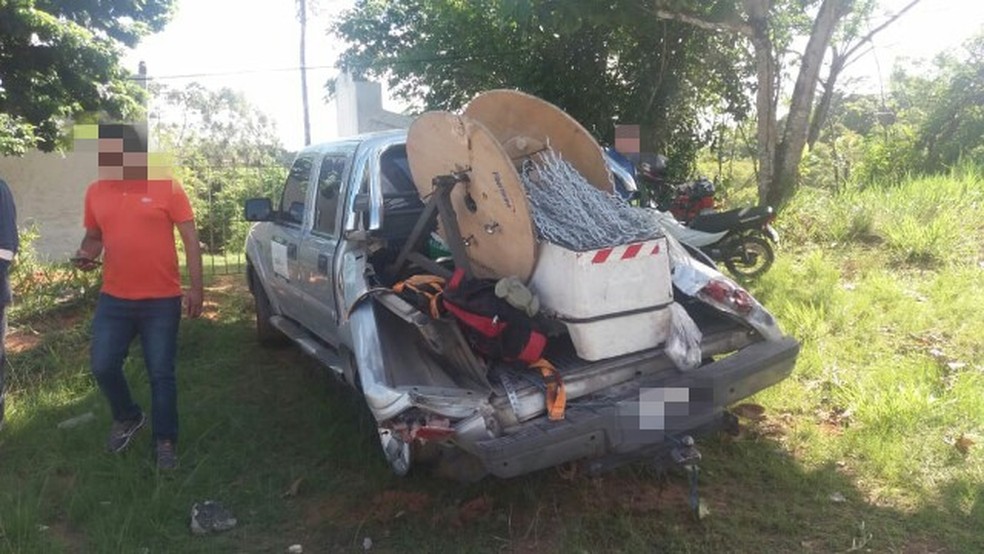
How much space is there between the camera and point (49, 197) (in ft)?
39.6

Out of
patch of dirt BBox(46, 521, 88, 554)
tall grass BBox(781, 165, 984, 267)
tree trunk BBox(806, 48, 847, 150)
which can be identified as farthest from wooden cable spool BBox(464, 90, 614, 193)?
tree trunk BBox(806, 48, 847, 150)

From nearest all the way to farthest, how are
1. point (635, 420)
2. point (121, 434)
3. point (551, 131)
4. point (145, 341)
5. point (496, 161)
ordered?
point (635, 420)
point (496, 161)
point (145, 341)
point (551, 131)
point (121, 434)

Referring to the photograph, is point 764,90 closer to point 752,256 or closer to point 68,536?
point 752,256

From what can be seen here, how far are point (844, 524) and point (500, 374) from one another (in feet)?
5.32

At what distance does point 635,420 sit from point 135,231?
2.64 metres

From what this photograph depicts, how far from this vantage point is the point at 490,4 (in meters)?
9.48

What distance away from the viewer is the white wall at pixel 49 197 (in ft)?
38.5

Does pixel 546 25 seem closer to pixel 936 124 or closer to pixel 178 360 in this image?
pixel 178 360

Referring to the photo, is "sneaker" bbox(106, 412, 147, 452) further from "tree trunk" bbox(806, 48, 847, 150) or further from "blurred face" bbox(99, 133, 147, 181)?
"tree trunk" bbox(806, 48, 847, 150)

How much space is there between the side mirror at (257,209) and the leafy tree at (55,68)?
13.7 feet

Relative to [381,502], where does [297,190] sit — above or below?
above

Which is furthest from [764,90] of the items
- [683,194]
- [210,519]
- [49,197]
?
[49,197]

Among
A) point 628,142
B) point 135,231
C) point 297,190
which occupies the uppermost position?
point 628,142

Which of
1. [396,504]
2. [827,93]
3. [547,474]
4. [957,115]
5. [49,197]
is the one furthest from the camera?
[957,115]
